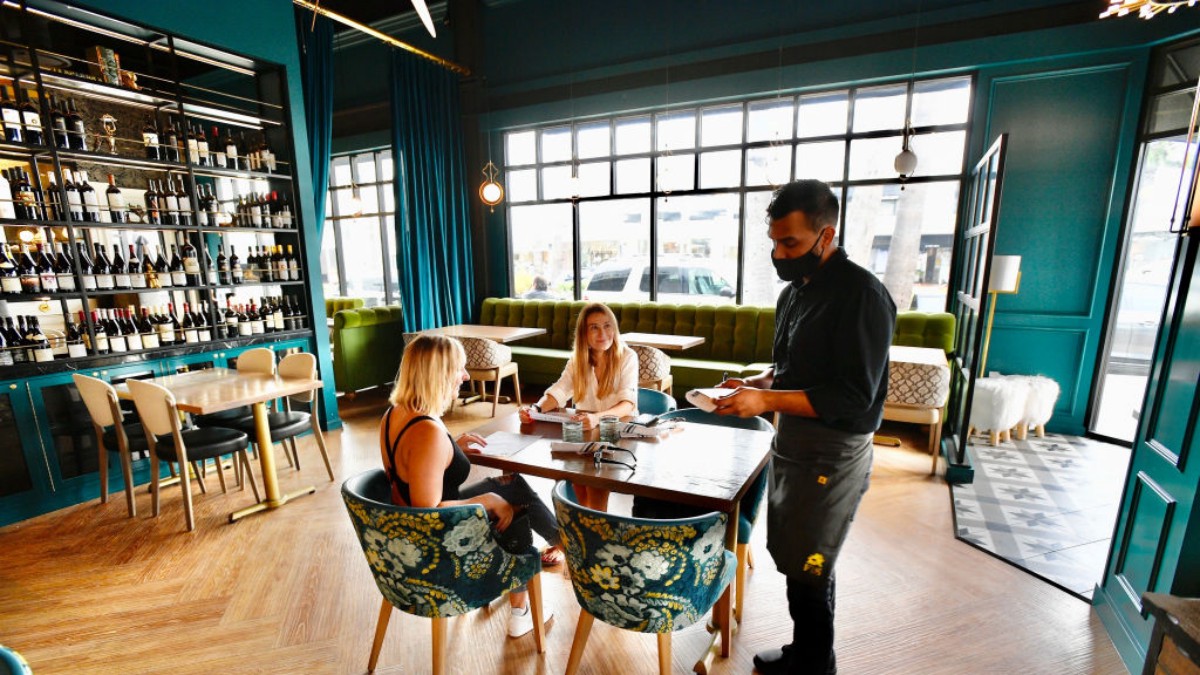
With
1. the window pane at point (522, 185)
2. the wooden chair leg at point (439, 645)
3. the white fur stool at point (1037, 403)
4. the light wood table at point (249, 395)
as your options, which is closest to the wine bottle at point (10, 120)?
the light wood table at point (249, 395)

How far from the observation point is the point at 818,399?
1583 millimetres

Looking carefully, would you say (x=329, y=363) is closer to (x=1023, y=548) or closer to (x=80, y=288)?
(x=80, y=288)

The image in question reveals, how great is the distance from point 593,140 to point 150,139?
4451 mm

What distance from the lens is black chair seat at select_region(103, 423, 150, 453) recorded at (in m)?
3.37

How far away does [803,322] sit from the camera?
1676mm

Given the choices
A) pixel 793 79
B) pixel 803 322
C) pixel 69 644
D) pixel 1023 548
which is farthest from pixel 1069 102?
pixel 69 644

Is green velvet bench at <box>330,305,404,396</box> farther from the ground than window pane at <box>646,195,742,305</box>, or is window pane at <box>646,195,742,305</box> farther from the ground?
window pane at <box>646,195,742,305</box>

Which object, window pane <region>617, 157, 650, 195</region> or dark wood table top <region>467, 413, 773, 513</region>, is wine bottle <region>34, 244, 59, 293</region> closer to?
dark wood table top <region>467, 413, 773, 513</region>

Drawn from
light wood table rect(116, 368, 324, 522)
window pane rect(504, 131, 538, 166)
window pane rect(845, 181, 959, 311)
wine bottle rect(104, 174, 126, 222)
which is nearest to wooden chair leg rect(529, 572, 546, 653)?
light wood table rect(116, 368, 324, 522)

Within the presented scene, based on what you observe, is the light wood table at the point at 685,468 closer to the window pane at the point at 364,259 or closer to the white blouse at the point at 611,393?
the white blouse at the point at 611,393

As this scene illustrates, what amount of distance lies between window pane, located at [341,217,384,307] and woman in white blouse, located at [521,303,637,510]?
6.87 m

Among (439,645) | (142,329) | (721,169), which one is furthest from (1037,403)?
(142,329)

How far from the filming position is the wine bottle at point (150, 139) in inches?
154

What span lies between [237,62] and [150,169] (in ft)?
3.67
